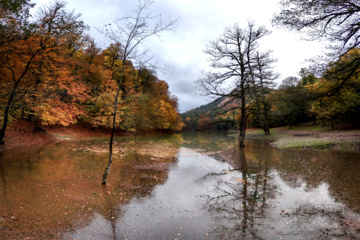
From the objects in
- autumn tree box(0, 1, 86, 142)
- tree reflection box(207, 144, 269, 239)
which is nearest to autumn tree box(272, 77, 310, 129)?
tree reflection box(207, 144, 269, 239)

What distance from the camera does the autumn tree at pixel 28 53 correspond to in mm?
12001

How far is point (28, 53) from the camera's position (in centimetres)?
1338

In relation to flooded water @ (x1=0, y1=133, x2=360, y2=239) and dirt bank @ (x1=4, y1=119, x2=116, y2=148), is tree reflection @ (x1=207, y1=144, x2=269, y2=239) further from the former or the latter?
dirt bank @ (x1=4, y1=119, x2=116, y2=148)

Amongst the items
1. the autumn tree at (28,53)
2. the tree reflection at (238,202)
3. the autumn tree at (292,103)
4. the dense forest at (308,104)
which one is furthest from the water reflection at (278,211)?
the autumn tree at (28,53)

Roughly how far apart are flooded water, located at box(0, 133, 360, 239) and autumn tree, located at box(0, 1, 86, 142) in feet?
18.4

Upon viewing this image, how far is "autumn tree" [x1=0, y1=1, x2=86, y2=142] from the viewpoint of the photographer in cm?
1200

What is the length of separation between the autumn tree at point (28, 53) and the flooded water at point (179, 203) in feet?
18.4

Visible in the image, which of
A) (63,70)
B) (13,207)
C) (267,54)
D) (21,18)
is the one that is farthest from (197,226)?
(63,70)

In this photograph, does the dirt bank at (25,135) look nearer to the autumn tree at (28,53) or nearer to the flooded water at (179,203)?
the autumn tree at (28,53)

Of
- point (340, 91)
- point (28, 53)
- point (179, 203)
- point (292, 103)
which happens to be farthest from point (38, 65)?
point (340, 91)

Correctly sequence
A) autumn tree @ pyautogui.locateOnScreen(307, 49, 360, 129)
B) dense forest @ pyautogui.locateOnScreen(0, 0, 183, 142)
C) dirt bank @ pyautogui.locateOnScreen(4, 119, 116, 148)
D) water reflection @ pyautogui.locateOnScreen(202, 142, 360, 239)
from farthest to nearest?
1. dirt bank @ pyautogui.locateOnScreen(4, 119, 116, 148)
2. dense forest @ pyautogui.locateOnScreen(0, 0, 183, 142)
3. autumn tree @ pyautogui.locateOnScreen(307, 49, 360, 129)
4. water reflection @ pyautogui.locateOnScreen(202, 142, 360, 239)

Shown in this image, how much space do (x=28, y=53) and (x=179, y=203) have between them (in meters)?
14.7

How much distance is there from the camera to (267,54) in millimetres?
17781

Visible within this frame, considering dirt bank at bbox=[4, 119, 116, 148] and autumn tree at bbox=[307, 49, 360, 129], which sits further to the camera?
dirt bank at bbox=[4, 119, 116, 148]
